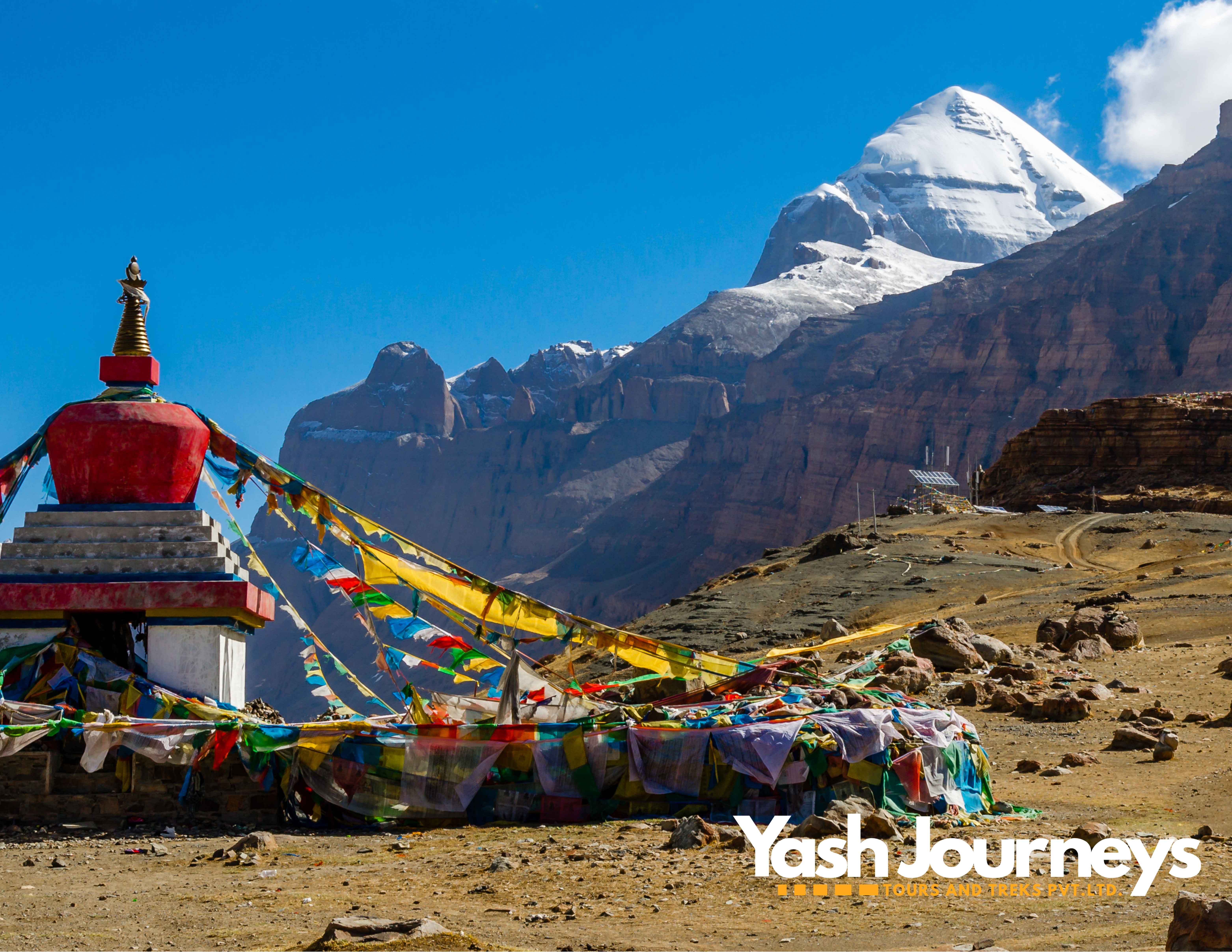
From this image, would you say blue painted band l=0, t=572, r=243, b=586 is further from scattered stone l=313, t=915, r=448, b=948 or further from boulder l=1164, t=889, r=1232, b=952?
boulder l=1164, t=889, r=1232, b=952

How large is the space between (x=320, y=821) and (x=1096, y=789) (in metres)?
7.62

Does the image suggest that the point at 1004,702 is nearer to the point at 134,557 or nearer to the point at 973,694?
the point at 973,694

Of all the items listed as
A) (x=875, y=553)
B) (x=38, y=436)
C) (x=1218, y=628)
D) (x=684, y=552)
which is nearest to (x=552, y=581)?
(x=684, y=552)

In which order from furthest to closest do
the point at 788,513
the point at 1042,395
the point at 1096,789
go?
the point at 788,513 < the point at 1042,395 < the point at 1096,789

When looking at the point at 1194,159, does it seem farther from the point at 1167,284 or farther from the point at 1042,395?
the point at 1042,395

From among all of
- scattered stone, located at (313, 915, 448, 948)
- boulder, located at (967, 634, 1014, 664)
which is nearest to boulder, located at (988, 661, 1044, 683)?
boulder, located at (967, 634, 1014, 664)

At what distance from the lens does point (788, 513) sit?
139 m

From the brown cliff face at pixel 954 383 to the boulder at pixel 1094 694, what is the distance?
100 m

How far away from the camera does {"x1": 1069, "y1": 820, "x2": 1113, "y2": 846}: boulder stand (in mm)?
10531

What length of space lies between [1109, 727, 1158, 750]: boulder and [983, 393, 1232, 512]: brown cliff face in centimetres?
4844

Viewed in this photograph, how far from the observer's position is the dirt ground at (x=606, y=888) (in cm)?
835

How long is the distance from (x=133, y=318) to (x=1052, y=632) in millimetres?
17643

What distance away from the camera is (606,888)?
9.71 m

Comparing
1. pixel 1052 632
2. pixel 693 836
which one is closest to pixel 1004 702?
pixel 1052 632
